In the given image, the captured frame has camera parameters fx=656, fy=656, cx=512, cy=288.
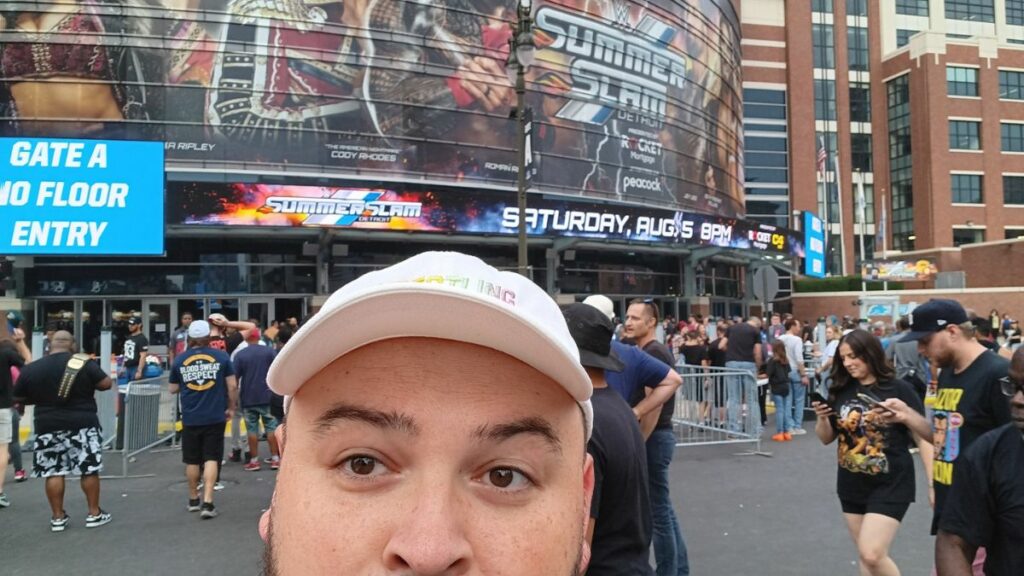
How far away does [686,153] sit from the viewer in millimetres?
33062

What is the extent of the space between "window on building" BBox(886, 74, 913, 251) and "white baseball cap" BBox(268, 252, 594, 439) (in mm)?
58219

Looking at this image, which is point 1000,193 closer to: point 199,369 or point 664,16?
point 664,16

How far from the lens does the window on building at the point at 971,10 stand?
182ft

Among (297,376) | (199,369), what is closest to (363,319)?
(297,376)

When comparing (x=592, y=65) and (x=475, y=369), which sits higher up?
(x=592, y=65)

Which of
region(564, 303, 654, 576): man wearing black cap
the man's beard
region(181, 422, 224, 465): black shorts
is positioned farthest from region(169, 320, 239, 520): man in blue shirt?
the man's beard

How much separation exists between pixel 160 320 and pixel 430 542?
22.4 m

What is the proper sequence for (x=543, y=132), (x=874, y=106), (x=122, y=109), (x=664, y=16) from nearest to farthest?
1. (x=122, y=109)
2. (x=543, y=132)
3. (x=664, y=16)
4. (x=874, y=106)

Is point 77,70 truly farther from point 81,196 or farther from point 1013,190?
point 1013,190

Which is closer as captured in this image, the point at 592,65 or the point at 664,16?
the point at 592,65

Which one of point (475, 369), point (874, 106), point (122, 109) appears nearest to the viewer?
point (475, 369)

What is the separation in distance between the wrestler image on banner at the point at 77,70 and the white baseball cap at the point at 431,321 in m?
23.9

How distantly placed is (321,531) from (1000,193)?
59.1 m

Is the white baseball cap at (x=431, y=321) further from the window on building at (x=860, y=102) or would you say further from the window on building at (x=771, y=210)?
the window on building at (x=860, y=102)
